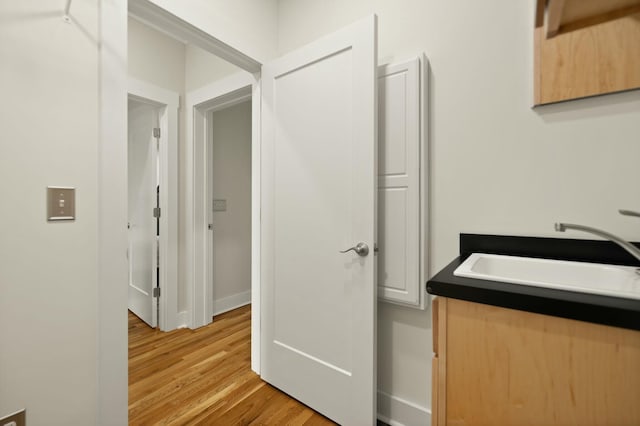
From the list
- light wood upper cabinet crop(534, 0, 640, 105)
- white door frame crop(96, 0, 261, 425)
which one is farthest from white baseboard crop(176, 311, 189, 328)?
light wood upper cabinet crop(534, 0, 640, 105)

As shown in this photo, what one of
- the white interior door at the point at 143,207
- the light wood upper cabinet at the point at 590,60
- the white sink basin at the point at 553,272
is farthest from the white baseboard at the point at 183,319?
the light wood upper cabinet at the point at 590,60

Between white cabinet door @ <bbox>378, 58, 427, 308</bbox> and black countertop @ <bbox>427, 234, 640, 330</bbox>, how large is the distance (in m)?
0.25

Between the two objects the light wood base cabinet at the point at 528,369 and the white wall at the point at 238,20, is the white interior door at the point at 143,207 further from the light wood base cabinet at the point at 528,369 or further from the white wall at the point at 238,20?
the light wood base cabinet at the point at 528,369

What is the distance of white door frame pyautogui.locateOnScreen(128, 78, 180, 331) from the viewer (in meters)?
2.46

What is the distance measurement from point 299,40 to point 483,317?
1.82 meters

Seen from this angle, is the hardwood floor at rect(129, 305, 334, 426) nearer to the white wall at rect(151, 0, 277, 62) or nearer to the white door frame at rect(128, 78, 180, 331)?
the white door frame at rect(128, 78, 180, 331)

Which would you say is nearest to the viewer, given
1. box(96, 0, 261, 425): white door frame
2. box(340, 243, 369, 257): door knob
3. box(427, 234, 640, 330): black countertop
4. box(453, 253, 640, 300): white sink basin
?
box(427, 234, 640, 330): black countertop

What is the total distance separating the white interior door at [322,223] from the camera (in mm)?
1319

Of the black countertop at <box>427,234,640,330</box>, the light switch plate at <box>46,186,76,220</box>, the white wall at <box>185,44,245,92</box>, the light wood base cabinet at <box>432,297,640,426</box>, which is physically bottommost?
the light wood base cabinet at <box>432,297,640,426</box>

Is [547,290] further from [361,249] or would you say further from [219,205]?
[219,205]

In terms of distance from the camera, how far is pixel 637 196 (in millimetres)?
970

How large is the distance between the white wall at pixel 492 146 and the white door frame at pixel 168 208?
1.82 meters

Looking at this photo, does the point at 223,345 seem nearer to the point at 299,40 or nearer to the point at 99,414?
the point at 99,414

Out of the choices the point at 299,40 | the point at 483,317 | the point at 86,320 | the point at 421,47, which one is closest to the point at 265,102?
the point at 299,40
